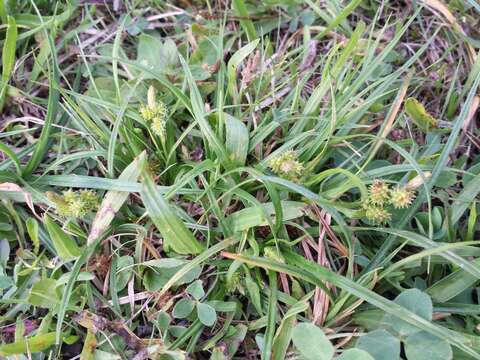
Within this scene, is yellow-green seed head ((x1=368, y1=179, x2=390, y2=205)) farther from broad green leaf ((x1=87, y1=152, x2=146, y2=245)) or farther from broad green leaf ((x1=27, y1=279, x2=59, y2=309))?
broad green leaf ((x1=27, y1=279, x2=59, y2=309))

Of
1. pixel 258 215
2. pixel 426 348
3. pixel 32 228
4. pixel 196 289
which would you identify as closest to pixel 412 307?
pixel 426 348

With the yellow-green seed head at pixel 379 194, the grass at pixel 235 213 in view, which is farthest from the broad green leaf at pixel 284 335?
the yellow-green seed head at pixel 379 194

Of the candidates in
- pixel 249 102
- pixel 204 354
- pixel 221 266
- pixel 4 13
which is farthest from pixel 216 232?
pixel 4 13

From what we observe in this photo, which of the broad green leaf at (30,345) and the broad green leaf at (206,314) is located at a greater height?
the broad green leaf at (206,314)

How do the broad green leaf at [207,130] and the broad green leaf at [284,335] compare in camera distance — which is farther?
the broad green leaf at [207,130]

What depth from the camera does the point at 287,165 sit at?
1.54 metres

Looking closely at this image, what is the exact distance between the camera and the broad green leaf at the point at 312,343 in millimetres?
1429

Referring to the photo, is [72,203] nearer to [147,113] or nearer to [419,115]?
[147,113]

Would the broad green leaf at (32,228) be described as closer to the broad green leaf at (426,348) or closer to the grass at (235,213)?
the grass at (235,213)

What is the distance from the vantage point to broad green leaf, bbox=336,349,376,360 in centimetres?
137

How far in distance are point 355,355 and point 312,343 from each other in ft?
0.41

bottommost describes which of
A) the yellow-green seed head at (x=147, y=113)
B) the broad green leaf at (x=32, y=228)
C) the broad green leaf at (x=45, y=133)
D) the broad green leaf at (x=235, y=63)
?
the broad green leaf at (x=32, y=228)

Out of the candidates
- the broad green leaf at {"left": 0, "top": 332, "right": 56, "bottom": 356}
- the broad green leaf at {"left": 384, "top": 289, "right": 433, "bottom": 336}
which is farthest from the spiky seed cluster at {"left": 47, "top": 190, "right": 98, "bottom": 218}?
the broad green leaf at {"left": 384, "top": 289, "right": 433, "bottom": 336}

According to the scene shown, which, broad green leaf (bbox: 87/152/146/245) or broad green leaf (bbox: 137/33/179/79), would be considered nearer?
broad green leaf (bbox: 87/152/146/245)
